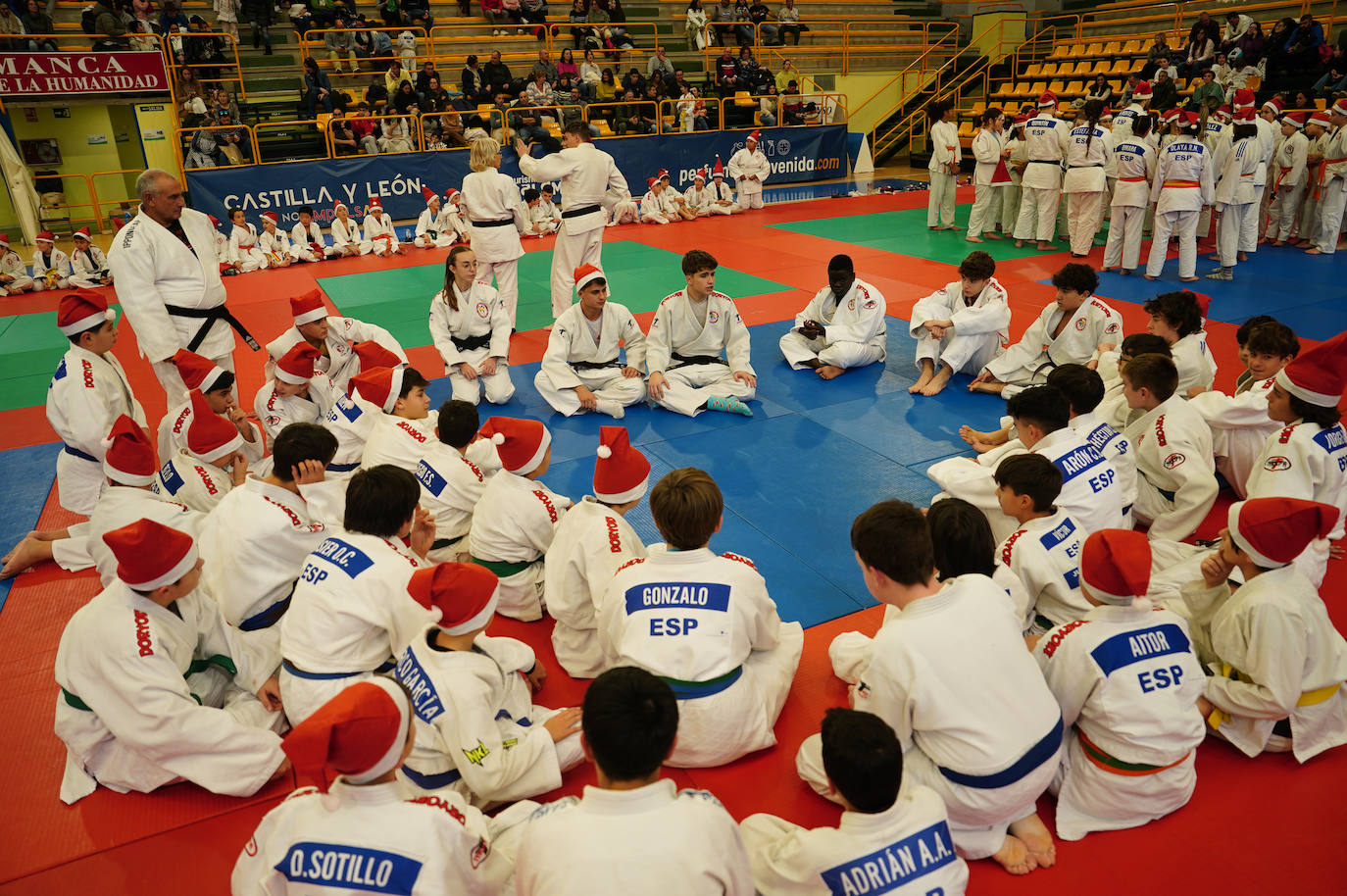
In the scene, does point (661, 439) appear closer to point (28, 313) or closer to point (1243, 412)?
point (1243, 412)

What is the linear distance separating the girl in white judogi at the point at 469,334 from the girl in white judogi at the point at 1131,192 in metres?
8.17

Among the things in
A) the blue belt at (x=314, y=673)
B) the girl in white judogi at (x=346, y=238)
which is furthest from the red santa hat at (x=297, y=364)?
the girl in white judogi at (x=346, y=238)

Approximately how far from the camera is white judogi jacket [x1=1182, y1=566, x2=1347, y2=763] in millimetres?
2967

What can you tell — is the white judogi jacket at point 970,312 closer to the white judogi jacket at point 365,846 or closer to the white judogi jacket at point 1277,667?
the white judogi jacket at point 1277,667

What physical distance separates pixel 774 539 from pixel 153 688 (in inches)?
123

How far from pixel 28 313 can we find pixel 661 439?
404 inches

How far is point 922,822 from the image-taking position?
87.7 inches

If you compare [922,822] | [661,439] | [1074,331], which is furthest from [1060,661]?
[1074,331]

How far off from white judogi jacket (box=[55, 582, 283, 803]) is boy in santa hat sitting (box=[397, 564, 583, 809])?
31.4 inches

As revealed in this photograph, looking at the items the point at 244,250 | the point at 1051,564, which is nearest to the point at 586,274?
the point at 1051,564

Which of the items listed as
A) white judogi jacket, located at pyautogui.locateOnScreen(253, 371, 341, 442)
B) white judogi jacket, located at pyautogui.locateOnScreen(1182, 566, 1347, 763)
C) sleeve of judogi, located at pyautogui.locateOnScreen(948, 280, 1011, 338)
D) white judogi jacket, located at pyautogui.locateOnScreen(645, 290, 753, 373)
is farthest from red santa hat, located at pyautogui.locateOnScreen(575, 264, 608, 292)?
white judogi jacket, located at pyautogui.locateOnScreen(1182, 566, 1347, 763)

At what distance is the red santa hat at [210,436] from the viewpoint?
447 centimetres

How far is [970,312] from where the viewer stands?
6.99 metres

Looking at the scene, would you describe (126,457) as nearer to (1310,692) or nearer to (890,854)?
(890,854)
